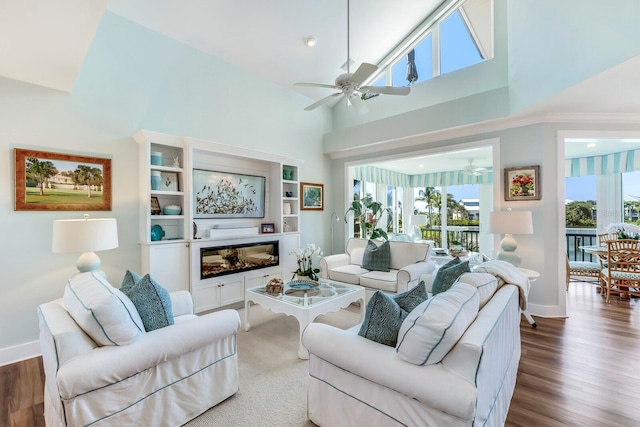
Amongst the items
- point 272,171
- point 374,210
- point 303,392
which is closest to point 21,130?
point 272,171

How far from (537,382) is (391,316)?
166cm

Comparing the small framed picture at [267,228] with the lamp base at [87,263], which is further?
the small framed picture at [267,228]

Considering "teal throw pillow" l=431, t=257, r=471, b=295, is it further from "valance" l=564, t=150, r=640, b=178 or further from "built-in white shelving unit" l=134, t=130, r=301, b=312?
"valance" l=564, t=150, r=640, b=178

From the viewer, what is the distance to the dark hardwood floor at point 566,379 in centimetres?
195

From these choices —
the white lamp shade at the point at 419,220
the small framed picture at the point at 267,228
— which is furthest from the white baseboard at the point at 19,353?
the white lamp shade at the point at 419,220

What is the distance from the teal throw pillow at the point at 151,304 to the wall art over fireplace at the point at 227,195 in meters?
2.08

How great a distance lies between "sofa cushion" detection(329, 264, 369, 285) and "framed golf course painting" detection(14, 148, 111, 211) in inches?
118

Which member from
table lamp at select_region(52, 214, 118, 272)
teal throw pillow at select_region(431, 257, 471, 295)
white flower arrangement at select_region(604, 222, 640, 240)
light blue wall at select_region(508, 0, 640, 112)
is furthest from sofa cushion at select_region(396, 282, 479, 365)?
white flower arrangement at select_region(604, 222, 640, 240)

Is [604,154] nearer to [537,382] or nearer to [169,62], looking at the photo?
[537,382]

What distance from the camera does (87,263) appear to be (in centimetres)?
270

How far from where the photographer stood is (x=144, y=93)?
3.56 metres

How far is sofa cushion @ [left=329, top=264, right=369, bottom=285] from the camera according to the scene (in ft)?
13.8

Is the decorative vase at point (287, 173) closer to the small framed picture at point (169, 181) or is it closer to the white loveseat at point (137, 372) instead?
the small framed picture at point (169, 181)

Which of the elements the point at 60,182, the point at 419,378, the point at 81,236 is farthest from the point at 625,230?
the point at 60,182
